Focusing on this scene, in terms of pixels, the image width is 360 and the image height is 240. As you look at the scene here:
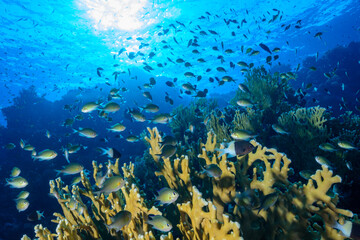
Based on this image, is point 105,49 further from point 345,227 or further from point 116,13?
point 345,227

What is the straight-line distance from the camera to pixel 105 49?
82.9ft

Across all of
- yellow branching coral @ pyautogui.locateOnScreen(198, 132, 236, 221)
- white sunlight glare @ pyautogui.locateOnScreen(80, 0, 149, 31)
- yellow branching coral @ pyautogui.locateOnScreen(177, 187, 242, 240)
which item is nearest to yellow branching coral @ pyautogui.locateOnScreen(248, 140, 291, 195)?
yellow branching coral @ pyautogui.locateOnScreen(198, 132, 236, 221)

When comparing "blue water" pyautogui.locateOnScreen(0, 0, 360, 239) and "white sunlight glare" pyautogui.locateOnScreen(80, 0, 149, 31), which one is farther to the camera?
"white sunlight glare" pyautogui.locateOnScreen(80, 0, 149, 31)

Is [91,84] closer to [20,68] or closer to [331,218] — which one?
[20,68]

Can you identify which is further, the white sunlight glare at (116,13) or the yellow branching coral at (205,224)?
the white sunlight glare at (116,13)

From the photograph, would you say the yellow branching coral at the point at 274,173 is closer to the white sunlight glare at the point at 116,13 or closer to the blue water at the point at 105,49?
the blue water at the point at 105,49

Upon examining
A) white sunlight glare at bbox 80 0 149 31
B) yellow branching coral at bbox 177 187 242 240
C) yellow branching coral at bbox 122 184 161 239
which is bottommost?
yellow branching coral at bbox 122 184 161 239

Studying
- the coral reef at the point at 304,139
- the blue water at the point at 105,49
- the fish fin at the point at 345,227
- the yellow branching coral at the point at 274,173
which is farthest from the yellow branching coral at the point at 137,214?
the blue water at the point at 105,49

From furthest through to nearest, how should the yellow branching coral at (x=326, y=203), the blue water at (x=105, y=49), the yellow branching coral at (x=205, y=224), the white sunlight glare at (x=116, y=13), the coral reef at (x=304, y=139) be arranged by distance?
the white sunlight glare at (x=116, y=13) → the blue water at (x=105, y=49) → the coral reef at (x=304, y=139) → the yellow branching coral at (x=326, y=203) → the yellow branching coral at (x=205, y=224)

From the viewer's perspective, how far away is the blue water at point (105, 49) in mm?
11883

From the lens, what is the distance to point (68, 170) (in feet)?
14.8

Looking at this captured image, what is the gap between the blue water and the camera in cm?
1188

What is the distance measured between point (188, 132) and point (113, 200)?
4.41 meters

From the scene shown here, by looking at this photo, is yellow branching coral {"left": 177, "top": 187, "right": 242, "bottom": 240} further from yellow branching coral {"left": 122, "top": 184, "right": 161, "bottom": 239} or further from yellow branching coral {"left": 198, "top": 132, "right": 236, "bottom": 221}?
yellow branching coral {"left": 198, "top": 132, "right": 236, "bottom": 221}
